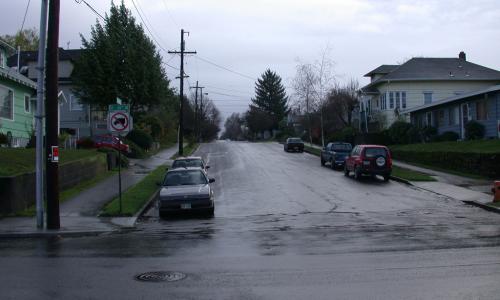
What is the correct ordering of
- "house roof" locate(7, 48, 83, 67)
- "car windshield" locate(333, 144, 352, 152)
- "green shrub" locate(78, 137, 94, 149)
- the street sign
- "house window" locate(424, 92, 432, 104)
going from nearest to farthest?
1. the street sign
2. "car windshield" locate(333, 144, 352, 152)
3. "green shrub" locate(78, 137, 94, 149)
4. "house roof" locate(7, 48, 83, 67)
5. "house window" locate(424, 92, 432, 104)

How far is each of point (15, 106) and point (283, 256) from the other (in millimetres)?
24012

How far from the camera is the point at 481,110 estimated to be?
3638 centimetres

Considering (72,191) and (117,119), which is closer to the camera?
(117,119)

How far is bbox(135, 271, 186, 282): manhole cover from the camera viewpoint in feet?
28.2

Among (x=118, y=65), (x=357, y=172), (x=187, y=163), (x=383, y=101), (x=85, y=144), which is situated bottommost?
(x=357, y=172)

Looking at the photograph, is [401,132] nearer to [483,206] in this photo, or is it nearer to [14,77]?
[483,206]

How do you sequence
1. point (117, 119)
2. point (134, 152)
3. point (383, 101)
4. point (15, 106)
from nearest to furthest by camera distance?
point (117, 119), point (15, 106), point (134, 152), point (383, 101)

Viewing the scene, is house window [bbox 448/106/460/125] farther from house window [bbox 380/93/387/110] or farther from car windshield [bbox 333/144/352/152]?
house window [bbox 380/93/387/110]

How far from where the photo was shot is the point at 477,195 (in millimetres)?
22047

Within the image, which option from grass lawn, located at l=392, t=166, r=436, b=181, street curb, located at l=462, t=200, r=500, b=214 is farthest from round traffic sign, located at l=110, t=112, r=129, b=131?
grass lawn, located at l=392, t=166, r=436, b=181

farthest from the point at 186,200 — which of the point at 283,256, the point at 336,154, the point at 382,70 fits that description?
the point at 382,70

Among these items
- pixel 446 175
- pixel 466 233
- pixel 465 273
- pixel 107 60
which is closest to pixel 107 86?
pixel 107 60

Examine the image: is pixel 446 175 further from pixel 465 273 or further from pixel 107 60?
pixel 107 60

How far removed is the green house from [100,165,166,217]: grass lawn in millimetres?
8135
